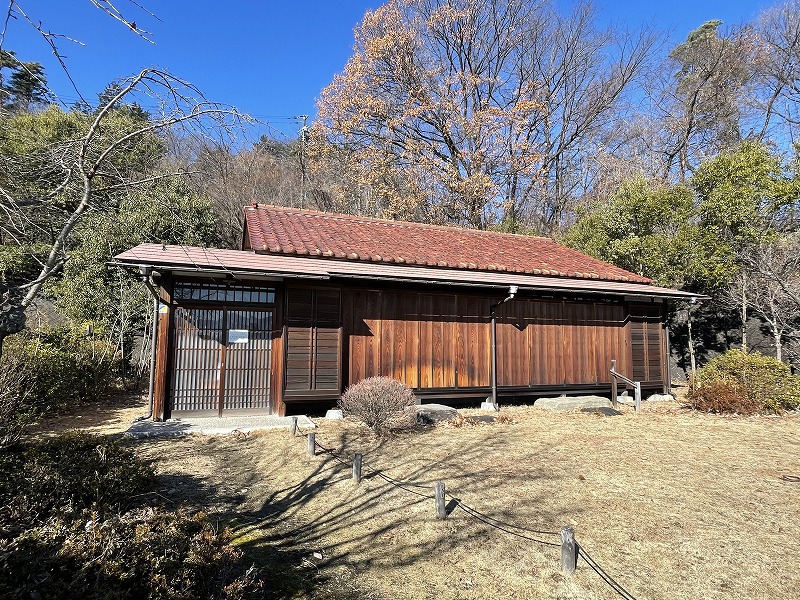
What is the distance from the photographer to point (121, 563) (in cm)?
255

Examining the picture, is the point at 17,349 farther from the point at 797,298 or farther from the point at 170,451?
the point at 797,298

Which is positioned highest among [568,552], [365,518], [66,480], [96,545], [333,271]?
[333,271]

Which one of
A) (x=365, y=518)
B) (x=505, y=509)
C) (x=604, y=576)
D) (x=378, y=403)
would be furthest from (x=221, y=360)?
(x=604, y=576)

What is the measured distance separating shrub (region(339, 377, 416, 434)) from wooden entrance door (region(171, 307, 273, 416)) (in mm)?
2283

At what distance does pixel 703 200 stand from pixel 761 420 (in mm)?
8315

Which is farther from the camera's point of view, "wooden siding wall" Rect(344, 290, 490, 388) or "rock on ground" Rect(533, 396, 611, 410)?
"rock on ground" Rect(533, 396, 611, 410)

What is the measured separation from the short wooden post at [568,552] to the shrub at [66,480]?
3.38 meters

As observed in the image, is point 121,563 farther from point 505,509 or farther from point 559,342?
point 559,342

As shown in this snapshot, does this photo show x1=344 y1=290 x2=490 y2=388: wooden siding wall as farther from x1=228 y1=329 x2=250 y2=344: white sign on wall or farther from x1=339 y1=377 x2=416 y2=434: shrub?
x1=228 y1=329 x2=250 y2=344: white sign on wall

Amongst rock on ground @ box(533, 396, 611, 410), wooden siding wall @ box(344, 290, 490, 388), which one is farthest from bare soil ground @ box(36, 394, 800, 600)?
rock on ground @ box(533, 396, 611, 410)

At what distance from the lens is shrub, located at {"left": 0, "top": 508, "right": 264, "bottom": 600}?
7.45 ft

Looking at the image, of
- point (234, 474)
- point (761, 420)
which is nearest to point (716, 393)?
point (761, 420)

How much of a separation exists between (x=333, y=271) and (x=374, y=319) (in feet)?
4.95

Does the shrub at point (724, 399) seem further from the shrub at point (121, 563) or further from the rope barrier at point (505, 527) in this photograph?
the shrub at point (121, 563)
